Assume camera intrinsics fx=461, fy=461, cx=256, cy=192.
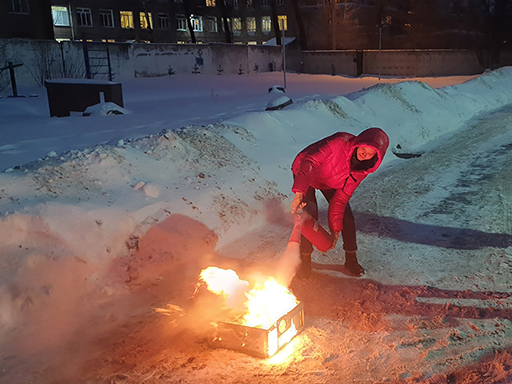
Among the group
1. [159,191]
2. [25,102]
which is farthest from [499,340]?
[25,102]

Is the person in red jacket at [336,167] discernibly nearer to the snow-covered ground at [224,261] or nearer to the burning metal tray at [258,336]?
the snow-covered ground at [224,261]

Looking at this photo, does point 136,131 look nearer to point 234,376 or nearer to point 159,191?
point 159,191

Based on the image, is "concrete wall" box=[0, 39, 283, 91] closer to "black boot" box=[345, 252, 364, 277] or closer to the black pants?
the black pants

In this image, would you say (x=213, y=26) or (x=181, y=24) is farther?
(x=213, y=26)

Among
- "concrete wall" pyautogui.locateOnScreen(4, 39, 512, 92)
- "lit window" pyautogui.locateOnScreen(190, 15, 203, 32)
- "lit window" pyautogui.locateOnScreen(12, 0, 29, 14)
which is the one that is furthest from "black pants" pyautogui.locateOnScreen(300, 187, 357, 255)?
"lit window" pyautogui.locateOnScreen(190, 15, 203, 32)

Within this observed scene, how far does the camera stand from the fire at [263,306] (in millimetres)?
3363

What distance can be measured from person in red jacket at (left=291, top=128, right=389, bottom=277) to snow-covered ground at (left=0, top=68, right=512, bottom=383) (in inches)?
31.0

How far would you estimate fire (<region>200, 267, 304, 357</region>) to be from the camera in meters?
3.36

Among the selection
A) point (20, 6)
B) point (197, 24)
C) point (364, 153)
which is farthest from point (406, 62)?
point (197, 24)

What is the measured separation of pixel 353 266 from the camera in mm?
4738

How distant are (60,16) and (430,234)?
47469mm

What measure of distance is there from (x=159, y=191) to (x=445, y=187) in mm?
4639

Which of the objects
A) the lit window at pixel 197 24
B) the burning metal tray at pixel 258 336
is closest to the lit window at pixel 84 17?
the lit window at pixel 197 24

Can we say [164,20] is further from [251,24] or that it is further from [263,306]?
[263,306]
